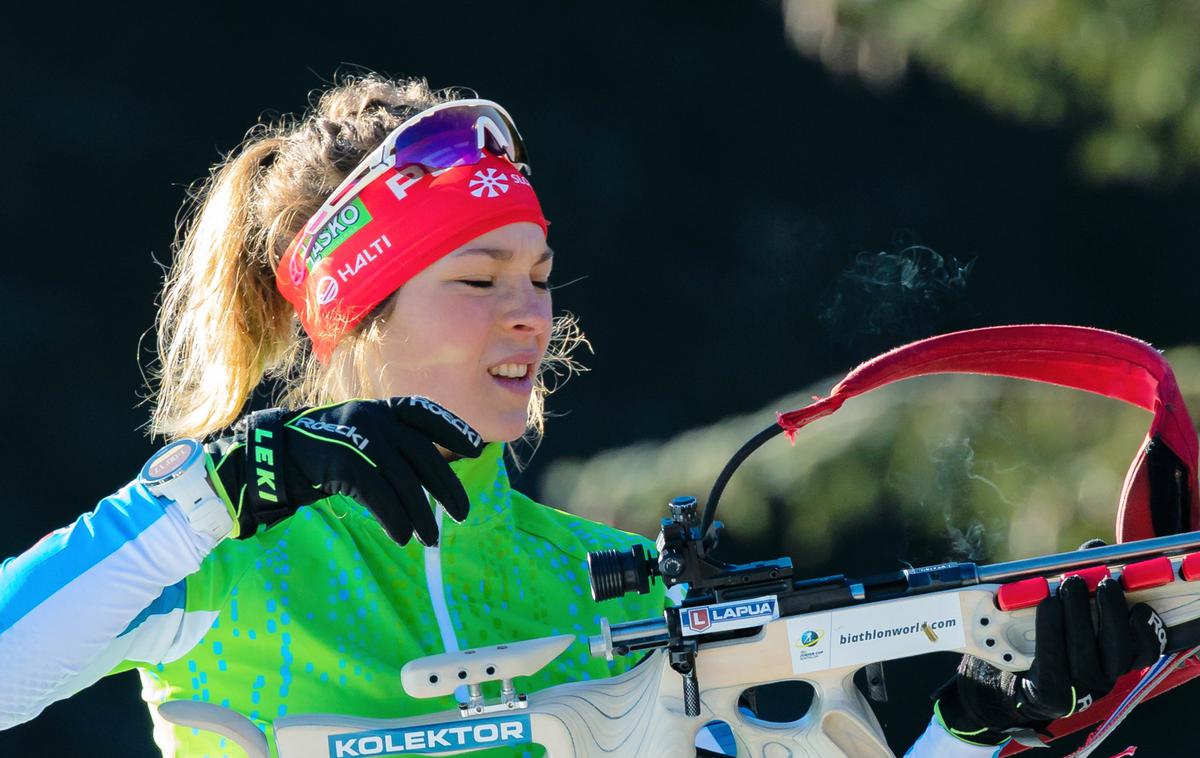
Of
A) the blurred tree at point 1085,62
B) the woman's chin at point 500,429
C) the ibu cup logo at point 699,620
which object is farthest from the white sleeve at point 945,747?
the blurred tree at point 1085,62

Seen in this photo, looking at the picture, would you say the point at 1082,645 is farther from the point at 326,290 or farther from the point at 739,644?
the point at 326,290

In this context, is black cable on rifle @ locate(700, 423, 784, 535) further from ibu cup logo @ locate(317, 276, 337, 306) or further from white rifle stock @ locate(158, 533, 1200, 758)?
ibu cup logo @ locate(317, 276, 337, 306)

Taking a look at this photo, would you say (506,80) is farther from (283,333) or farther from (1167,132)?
(1167,132)

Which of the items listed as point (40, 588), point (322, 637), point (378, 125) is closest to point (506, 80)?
point (378, 125)

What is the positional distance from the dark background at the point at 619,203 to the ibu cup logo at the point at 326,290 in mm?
1001

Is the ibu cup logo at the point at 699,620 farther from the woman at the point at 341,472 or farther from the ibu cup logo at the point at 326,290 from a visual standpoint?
the ibu cup logo at the point at 326,290

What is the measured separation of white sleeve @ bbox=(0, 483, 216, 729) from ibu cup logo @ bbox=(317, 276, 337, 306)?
19.5 inches

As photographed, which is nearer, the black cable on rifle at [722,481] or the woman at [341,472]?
the woman at [341,472]

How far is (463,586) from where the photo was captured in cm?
198

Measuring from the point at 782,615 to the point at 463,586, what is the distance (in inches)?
17.1

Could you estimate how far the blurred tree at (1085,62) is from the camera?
2.37m

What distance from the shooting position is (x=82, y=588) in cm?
159

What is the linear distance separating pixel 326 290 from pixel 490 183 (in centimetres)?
27

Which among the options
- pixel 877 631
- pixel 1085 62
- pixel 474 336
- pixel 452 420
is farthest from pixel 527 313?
pixel 1085 62
